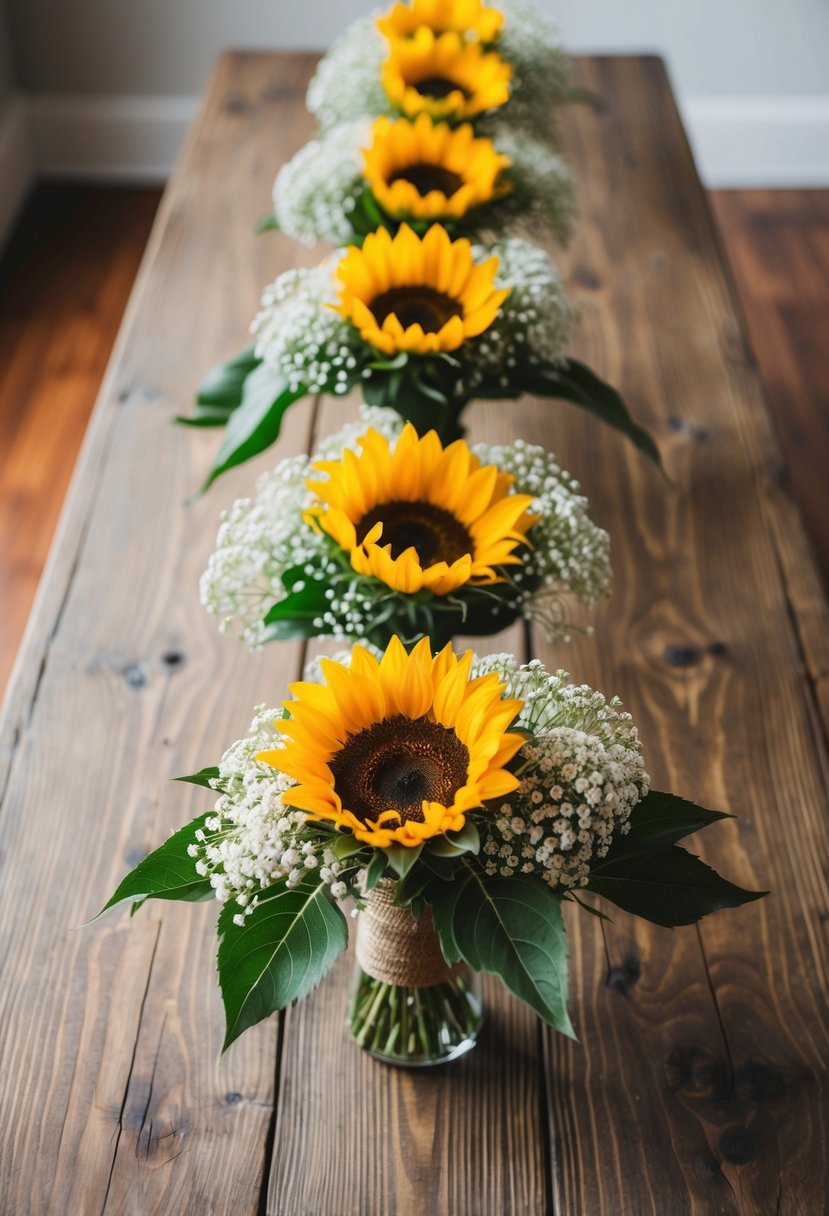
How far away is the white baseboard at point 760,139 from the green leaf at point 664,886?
10.2 feet

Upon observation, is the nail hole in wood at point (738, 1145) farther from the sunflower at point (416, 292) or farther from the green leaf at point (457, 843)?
the sunflower at point (416, 292)

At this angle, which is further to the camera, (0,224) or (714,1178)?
(0,224)

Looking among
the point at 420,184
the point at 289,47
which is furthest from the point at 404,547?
the point at 289,47

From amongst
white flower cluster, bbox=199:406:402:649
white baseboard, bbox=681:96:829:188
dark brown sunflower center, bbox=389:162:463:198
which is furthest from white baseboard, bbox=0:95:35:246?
white flower cluster, bbox=199:406:402:649

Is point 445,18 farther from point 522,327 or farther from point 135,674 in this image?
point 135,674

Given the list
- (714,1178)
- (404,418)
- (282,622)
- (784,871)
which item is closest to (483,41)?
(404,418)

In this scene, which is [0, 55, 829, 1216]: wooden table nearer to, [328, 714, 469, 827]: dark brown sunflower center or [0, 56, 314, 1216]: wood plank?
[0, 56, 314, 1216]: wood plank

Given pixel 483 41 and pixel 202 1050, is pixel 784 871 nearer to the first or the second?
pixel 202 1050

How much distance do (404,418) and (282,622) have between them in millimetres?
252

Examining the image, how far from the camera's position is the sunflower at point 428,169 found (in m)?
1.36

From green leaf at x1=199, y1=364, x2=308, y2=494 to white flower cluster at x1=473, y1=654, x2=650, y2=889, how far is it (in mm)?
622

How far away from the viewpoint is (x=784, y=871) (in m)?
1.09

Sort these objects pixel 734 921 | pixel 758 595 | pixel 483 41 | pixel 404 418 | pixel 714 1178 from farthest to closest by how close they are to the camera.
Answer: pixel 483 41 → pixel 758 595 → pixel 404 418 → pixel 734 921 → pixel 714 1178

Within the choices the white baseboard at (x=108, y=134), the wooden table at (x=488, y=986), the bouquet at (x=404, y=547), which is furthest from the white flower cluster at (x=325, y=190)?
the white baseboard at (x=108, y=134)
